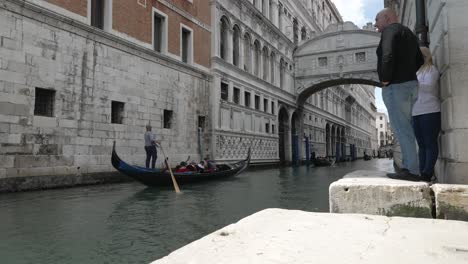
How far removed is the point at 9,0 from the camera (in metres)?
6.76

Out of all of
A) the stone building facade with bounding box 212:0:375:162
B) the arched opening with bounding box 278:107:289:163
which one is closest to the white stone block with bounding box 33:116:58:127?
the stone building facade with bounding box 212:0:375:162

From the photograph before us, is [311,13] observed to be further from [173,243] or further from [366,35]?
[173,243]

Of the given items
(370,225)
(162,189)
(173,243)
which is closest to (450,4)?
(370,225)

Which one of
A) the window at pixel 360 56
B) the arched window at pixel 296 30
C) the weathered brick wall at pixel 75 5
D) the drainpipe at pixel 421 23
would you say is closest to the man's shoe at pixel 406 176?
the drainpipe at pixel 421 23

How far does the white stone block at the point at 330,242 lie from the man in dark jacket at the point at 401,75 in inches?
41.4

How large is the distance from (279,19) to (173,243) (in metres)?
19.1

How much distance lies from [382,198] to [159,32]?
33.5 ft

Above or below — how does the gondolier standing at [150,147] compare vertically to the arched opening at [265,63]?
Result: below

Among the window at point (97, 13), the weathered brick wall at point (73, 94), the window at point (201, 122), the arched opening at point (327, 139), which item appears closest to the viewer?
the weathered brick wall at point (73, 94)

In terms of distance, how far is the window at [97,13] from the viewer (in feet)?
29.4

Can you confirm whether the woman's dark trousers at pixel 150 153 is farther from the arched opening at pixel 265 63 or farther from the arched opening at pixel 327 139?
the arched opening at pixel 327 139

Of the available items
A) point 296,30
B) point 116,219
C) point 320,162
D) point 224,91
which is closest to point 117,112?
point 116,219

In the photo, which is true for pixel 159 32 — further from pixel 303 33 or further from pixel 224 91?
pixel 303 33

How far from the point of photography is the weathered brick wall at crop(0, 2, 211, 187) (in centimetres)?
679
